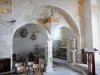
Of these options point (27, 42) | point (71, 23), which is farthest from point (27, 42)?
point (71, 23)

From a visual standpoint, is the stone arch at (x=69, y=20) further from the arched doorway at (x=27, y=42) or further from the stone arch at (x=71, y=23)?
the arched doorway at (x=27, y=42)

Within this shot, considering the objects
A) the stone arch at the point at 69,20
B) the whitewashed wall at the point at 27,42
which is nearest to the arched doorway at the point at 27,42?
the whitewashed wall at the point at 27,42

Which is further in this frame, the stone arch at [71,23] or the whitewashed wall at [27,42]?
the whitewashed wall at [27,42]

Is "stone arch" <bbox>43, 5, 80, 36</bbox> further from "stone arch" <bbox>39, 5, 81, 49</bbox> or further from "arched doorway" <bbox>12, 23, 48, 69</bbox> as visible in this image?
"arched doorway" <bbox>12, 23, 48, 69</bbox>

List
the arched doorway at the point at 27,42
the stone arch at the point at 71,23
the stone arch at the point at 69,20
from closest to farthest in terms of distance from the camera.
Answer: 1. the stone arch at the point at 69,20
2. the stone arch at the point at 71,23
3. the arched doorway at the point at 27,42

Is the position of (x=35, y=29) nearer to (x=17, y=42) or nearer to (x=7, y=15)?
(x=17, y=42)

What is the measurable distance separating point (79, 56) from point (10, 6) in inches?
190

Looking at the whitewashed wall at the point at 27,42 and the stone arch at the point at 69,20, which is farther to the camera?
the whitewashed wall at the point at 27,42

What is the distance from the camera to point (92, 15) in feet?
26.9

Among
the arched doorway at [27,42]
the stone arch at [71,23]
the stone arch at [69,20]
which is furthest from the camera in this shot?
the arched doorway at [27,42]

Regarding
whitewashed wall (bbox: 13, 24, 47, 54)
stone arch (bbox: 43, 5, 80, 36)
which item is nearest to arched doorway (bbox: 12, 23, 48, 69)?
whitewashed wall (bbox: 13, 24, 47, 54)

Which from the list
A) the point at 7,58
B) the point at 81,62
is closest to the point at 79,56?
the point at 81,62

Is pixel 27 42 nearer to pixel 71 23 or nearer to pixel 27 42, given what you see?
pixel 27 42

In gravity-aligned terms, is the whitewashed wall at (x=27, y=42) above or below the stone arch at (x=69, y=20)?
below
